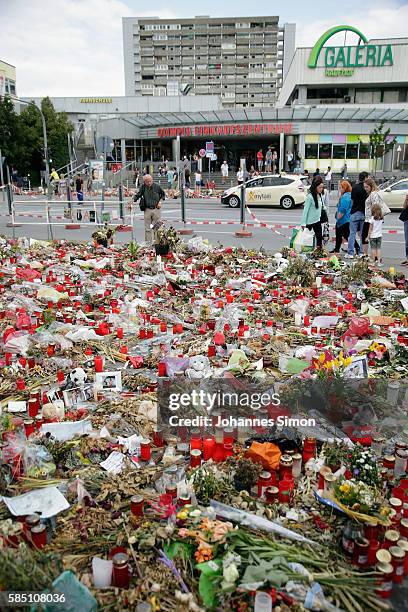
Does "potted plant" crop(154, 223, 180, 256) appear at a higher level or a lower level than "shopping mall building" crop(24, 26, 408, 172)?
lower

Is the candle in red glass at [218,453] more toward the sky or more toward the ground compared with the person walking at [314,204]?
more toward the ground

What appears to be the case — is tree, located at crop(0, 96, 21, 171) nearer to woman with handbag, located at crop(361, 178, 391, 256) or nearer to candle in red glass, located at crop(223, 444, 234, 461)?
woman with handbag, located at crop(361, 178, 391, 256)

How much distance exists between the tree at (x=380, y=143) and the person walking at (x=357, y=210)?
28.5 m

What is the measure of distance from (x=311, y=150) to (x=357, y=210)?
33.5 metres

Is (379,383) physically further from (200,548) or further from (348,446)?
(200,548)

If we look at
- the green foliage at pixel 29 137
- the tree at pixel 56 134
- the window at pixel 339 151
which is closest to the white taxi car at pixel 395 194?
the window at pixel 339 151

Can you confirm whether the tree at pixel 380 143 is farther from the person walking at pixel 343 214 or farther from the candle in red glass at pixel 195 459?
the candle in red glass at pixel 195 459

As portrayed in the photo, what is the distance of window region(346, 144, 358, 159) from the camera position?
1649 inches

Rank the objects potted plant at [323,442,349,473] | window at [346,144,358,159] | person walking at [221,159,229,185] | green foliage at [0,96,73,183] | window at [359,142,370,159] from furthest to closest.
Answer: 1. green foliage at [0,96,73,183]
2. window at [346,144,358,159]
3. window at [359,142,370,159]
4. person walking at [221,159,229,185]
5. potted plant at [323,442,349,473]

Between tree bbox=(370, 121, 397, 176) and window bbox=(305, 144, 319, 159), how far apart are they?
14.9 ft

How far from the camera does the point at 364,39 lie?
49625 millimetres

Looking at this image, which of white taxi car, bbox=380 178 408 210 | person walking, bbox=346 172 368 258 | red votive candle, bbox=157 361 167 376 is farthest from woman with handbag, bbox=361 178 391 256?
white taxi car, bbox=380 178 408 210

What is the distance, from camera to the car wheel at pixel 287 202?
23344 millimetres

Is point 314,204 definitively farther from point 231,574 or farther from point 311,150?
point 311,150
